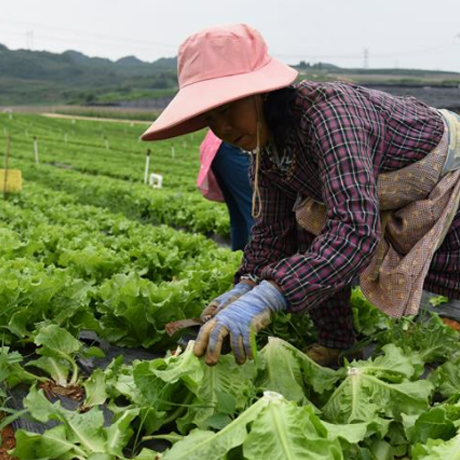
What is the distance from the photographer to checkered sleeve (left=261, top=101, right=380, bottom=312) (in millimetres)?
2129

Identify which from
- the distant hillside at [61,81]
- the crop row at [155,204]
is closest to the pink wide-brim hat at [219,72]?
the crop row at [155,204]

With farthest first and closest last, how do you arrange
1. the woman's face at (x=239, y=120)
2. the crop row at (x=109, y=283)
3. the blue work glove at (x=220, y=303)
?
the crop row at (x=109, y=283)
the blue work glove at (x=220, y=303)
the woman's face at (x=239, y=120)

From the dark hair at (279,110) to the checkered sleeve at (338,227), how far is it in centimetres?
19

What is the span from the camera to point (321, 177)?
2277 mm

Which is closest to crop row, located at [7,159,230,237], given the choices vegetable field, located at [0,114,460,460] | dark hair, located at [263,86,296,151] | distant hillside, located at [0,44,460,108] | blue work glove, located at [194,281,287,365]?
vegetable field, located at [0,114,460,460]

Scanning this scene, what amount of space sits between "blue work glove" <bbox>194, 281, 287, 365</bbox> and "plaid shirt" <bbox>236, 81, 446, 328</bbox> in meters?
0.07

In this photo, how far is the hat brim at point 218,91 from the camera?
→ 213cm

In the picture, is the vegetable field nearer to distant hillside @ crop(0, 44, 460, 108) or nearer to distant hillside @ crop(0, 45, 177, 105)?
distant hillside @ crop(0, 44, 460, 108)

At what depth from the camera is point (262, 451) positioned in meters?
1.67

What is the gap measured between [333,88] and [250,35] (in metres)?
0.36

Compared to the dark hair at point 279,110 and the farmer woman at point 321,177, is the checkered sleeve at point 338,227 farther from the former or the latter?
the dark hair at point 279,110

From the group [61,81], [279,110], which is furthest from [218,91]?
[61,81]

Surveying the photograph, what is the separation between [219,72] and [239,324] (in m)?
0.86

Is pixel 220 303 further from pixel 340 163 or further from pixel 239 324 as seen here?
pixel 340 163
